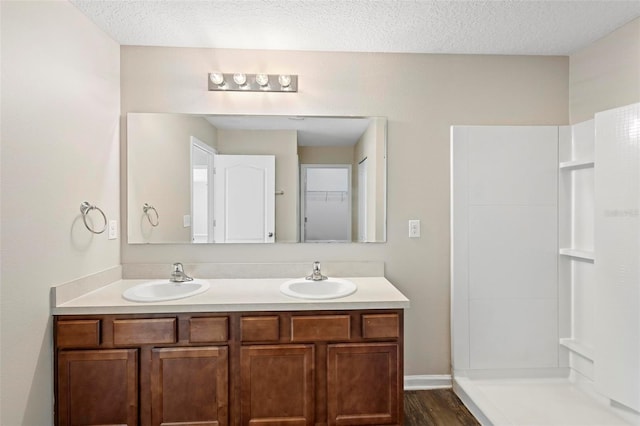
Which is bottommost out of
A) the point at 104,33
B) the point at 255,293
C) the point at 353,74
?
the point at 255,293

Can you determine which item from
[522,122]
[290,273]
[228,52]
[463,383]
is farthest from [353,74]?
[463,383]

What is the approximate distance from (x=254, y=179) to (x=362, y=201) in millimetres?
783

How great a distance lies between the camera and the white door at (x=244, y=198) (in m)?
2.46

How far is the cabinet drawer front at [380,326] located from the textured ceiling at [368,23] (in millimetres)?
1736

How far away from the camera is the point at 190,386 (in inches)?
74.2

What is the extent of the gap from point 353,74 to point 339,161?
633 mm

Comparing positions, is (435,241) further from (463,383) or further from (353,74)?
(353,74)

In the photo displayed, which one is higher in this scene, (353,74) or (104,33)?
(104,33)

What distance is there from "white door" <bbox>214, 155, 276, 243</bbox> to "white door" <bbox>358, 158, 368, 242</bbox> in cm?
61

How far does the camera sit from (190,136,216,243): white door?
2.44 m

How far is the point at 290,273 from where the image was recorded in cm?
249

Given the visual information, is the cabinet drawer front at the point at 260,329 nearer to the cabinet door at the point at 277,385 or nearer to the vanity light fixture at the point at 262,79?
the cabinet door at the point at 277,385

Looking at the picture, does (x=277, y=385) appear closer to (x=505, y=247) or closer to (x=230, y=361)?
(x=230, y=361)

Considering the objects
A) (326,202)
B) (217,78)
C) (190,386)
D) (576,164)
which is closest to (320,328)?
(190,386)
